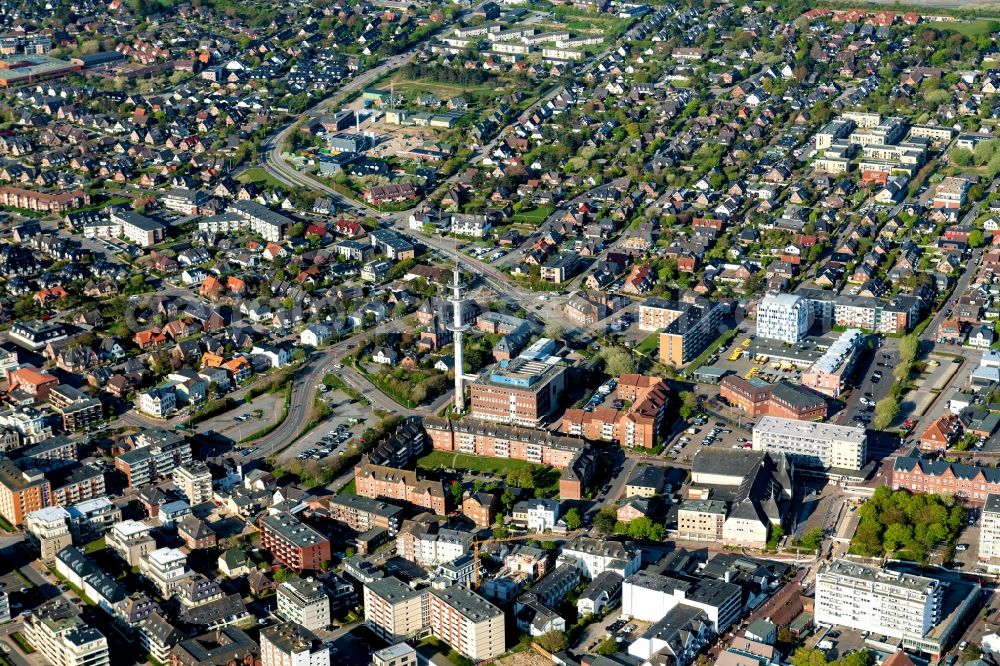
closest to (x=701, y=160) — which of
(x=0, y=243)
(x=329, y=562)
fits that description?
(x=0, y=243)

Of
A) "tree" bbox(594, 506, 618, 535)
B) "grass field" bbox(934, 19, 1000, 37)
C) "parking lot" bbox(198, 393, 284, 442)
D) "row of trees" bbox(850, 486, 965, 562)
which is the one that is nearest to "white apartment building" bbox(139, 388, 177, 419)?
"parking lot" bbox(198, 393, 284, 442)

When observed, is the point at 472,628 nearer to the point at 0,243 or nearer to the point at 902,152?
the point at 0,243

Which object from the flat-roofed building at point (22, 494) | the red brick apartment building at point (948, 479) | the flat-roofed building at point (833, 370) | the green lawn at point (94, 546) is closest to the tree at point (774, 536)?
the red brick apartment building at point (948, 479)

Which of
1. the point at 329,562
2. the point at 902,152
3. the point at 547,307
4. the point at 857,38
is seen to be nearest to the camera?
the point at 329,562

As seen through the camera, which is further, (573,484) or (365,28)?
(365,28)

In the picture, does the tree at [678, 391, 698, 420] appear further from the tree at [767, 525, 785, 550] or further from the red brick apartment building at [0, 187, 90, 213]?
the red brick apartment building at [0, 187, 90, 213]

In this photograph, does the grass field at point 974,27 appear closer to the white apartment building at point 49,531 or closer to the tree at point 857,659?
the tree at point 857,659

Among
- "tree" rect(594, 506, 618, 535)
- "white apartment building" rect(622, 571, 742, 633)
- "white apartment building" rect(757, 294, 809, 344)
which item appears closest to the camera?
"white apartment building" rect(622, 571, 742, 633)
